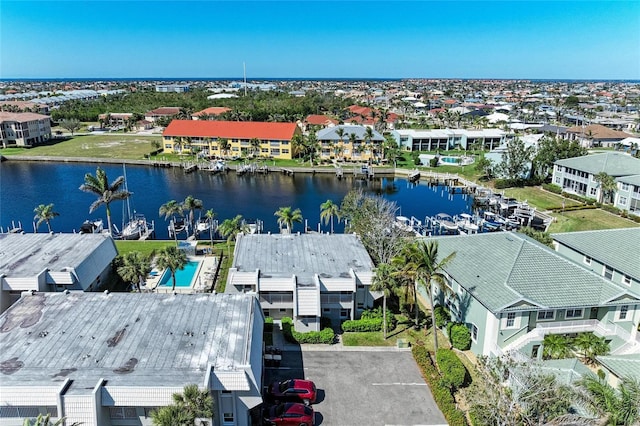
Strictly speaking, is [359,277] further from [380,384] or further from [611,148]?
[611,148]

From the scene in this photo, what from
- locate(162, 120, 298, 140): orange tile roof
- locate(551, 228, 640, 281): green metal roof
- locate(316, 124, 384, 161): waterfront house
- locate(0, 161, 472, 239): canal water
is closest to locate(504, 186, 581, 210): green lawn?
locate(0, 161, 472, 239): canal water

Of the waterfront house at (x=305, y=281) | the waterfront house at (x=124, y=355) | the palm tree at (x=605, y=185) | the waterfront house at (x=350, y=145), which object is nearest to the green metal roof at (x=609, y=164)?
the palm tree at (x=605, y=185)

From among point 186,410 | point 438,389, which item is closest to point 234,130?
point 438,389

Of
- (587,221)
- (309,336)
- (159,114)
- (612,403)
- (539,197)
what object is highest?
(159,114)

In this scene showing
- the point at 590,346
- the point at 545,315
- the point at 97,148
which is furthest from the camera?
the point at 97,148

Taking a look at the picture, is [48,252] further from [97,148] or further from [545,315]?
[97,148]

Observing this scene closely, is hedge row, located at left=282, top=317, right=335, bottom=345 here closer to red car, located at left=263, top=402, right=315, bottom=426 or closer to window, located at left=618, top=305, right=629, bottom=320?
red car, located at left=263, top=402, right=315, bottom=426

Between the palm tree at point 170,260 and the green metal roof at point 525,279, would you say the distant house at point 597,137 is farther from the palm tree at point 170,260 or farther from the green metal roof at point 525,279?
the palm tree at point 170,260
